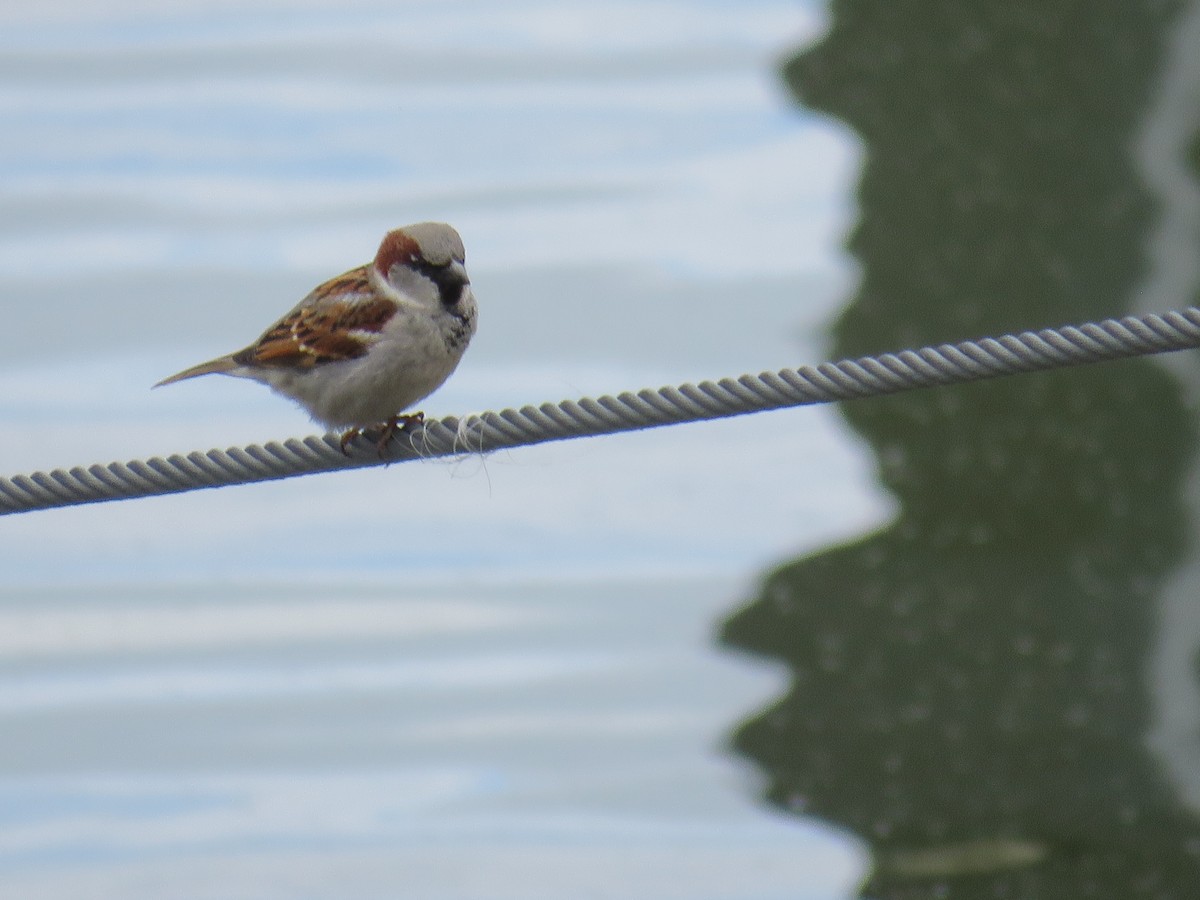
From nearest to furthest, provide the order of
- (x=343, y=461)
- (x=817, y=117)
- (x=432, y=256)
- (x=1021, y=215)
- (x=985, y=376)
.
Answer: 1. (x=985, y=376)
2. (x=343, y=461)
3. (x=432, y=256)
4. (x=1021, y=215)
5. (x=817, y=117)

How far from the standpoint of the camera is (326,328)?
14.2ft

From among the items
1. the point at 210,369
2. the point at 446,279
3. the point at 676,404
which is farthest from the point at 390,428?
the point at 676,404

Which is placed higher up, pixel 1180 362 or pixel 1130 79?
pixel 1130 79

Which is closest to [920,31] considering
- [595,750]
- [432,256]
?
[595,750]

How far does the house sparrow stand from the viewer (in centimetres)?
411

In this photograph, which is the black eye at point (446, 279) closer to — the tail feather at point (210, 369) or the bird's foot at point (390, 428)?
the bird's foot at point (390, 428)

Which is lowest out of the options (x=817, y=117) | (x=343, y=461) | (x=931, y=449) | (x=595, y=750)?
(x=595, y=750)

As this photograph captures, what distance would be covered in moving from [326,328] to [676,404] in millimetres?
1361

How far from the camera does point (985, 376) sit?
3105 mm

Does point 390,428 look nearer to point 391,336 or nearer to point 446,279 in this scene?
point 391,336

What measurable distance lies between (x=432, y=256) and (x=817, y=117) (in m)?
11.6

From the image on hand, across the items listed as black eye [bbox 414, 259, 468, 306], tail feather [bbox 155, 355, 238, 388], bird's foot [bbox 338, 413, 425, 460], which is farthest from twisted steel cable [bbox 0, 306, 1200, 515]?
tail feather [bbox 155, 355, 238, 388]

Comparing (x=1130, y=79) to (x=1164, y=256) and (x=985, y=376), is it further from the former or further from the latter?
(x=985, y=376)

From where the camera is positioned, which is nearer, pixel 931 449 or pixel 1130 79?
pixel 931 449
